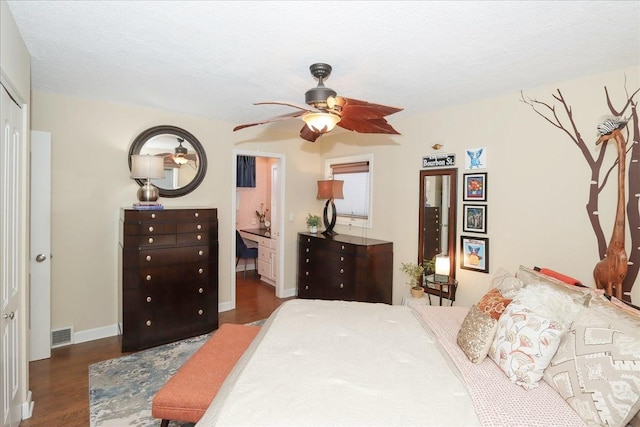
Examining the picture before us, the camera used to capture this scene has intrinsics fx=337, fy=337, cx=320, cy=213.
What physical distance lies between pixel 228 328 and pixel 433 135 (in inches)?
113

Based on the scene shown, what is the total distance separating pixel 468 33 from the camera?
1.97m

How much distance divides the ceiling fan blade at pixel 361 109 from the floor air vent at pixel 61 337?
345 cm

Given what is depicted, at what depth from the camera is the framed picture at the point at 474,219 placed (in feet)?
10.9

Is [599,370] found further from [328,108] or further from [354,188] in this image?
[354,188]

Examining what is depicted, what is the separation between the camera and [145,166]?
3.39 metres

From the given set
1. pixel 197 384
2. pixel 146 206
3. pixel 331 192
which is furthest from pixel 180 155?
pixel 197 384

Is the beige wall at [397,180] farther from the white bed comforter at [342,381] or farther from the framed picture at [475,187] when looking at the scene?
the white bed comforter at [342,381]

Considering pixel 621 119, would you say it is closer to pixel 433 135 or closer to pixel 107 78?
pixel 433 135

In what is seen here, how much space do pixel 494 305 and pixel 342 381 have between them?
3.44 feet

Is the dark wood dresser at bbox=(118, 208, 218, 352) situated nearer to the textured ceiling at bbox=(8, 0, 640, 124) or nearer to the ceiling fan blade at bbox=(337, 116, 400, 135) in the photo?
the textured ceiling at bbox=(8, 0, 640, 124)

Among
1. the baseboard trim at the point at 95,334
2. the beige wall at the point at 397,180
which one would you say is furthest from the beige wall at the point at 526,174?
the baseboard trim at the point at 95,334

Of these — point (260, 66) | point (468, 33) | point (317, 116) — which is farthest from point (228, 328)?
point (468, 33)

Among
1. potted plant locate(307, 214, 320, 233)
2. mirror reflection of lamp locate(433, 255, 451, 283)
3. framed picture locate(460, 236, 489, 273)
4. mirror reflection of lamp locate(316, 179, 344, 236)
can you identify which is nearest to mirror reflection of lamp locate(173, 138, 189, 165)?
mirror reflection of lamp locate(316, 179, 344, 236)

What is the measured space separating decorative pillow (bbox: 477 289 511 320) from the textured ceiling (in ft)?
5.15
